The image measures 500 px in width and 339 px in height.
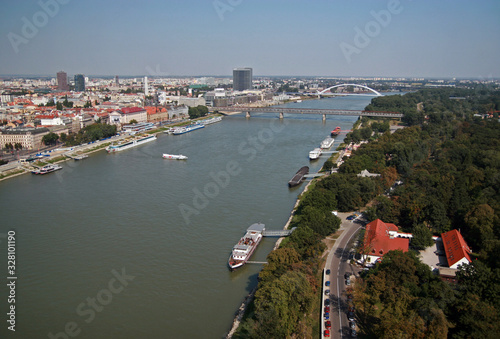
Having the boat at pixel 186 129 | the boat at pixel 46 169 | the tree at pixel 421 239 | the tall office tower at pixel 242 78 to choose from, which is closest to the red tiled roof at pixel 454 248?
the tree at pixel 421 239

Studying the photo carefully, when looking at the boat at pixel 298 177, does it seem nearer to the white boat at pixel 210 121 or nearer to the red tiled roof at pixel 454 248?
the red tiled roof at pixel 454 248

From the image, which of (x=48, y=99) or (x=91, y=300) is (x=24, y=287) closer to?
(x=91, y=300)

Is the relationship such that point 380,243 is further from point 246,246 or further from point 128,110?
point 128,110

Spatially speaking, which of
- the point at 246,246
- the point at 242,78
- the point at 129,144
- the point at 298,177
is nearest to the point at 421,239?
the point at 246,246

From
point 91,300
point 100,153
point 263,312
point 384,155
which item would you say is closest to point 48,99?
point 100,153

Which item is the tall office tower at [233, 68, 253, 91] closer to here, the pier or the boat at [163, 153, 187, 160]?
the boat at [163, 153, 187, 160]

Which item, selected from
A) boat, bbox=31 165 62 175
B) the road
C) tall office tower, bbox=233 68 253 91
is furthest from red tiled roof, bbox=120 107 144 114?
tall office tower, bbox=233 68 253 91
